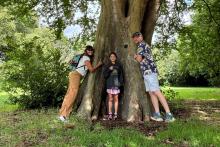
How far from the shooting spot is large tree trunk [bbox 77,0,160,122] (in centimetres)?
1240

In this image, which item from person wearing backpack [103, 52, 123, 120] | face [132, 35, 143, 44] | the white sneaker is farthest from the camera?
person wearing backpack [103, 52, 123, 120]

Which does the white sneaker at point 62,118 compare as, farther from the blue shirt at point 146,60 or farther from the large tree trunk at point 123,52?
the blue shirt at point 146,60

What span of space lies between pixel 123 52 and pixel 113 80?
3.44ft

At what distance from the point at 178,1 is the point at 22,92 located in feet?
29.3

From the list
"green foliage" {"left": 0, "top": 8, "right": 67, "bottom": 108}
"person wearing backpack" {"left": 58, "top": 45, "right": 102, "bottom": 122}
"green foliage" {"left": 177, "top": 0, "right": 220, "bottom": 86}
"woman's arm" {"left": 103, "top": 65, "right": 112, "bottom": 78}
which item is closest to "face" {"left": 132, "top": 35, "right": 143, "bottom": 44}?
"woman's arm" {"left": 103, "top": 65, "right": 112, "bottom": 78}

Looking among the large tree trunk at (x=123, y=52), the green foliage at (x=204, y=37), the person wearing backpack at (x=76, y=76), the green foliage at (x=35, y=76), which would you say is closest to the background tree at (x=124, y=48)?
the large tree trunk at (x=123, y=52)

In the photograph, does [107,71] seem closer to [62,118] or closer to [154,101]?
[154,101]

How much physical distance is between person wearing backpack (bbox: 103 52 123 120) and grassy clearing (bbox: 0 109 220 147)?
3.37ft

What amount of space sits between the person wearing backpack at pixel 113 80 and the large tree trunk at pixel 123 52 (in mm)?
295

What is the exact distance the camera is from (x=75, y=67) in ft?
42.6

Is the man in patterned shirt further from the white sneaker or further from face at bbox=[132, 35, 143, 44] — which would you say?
the white sneaker

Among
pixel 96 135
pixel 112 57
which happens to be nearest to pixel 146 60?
pixel 112 57

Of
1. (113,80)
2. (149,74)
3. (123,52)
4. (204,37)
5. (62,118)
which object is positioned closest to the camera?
(62,118)

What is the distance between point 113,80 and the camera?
40.6 ft
